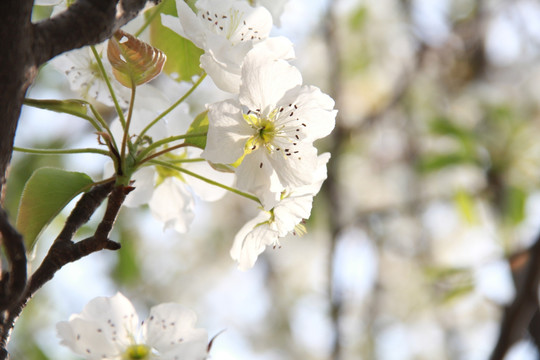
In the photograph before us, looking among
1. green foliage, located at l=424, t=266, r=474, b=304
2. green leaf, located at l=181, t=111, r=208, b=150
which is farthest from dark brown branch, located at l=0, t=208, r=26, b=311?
green foliage, located at l=424, t=266, r=474, b=304

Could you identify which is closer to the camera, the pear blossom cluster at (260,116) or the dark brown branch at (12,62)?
the dark brown branch at (12,62)

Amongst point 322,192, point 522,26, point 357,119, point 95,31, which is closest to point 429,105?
point 357,119

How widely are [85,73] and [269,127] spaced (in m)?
0.25

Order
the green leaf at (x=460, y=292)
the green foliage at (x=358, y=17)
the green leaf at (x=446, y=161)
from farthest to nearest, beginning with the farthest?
the green foliage at (x=358, y=17) → the green leaf at (x=446, y=161) → the green leaf at (x=460, y=292)

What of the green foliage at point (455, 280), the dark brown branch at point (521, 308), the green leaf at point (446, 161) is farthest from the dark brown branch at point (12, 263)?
the green leaf at point (446, 161)

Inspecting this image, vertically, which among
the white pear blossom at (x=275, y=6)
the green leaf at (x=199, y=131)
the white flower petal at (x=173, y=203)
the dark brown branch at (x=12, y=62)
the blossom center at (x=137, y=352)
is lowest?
the blossom center at (x=137, y=352)

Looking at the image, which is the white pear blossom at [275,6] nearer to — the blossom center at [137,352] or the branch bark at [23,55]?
the branch bark at [23,55]

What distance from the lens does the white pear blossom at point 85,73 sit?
67cm

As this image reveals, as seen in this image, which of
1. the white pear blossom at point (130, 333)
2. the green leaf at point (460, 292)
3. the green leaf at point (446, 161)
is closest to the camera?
the white pear blossom at point (130, 333)

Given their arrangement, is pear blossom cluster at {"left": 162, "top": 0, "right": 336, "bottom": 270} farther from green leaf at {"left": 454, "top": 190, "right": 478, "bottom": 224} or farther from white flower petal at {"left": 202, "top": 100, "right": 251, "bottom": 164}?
green leaf at {"left": 454, "top": 190, "right": 478, "bottom": 224}

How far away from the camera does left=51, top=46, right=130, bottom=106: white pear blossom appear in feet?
2.21

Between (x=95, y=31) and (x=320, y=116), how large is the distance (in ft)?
0.77

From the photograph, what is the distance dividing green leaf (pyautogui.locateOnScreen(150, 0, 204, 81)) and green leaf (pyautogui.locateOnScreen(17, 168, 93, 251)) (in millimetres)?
185

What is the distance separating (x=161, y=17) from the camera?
58cm
